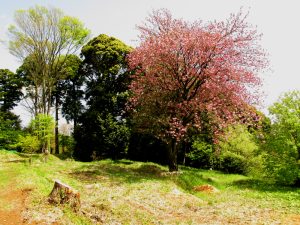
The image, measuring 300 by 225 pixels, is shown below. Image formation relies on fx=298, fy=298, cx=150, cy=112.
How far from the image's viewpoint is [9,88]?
47.6 meters

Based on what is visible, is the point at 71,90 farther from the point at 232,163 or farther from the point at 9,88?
the point at 232,163

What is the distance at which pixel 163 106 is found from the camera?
950 inches

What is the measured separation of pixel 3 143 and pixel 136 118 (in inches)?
904

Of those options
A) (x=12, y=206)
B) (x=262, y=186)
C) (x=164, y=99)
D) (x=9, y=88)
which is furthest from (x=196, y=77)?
(x=9, y=88)

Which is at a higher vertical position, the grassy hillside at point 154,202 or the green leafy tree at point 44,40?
the green leafy tree at point 44,40

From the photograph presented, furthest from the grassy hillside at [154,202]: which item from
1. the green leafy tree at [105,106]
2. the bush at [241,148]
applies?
the green leafy tree at [105,106]

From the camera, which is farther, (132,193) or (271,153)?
(271,153)

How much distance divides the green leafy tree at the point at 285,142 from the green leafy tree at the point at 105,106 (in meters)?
16.2

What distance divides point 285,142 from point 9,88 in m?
42.1

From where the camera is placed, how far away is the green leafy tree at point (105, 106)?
3309 centimetres

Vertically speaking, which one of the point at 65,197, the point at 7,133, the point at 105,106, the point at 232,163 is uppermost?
the point at 105,106

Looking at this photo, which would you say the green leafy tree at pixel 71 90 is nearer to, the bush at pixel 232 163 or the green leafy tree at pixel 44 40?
the green leafy tree at pixel 44 40

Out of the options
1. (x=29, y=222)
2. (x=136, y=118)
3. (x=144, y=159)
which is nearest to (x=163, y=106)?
(x=136, y=118)

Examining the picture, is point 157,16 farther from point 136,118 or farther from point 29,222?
point 29,222
